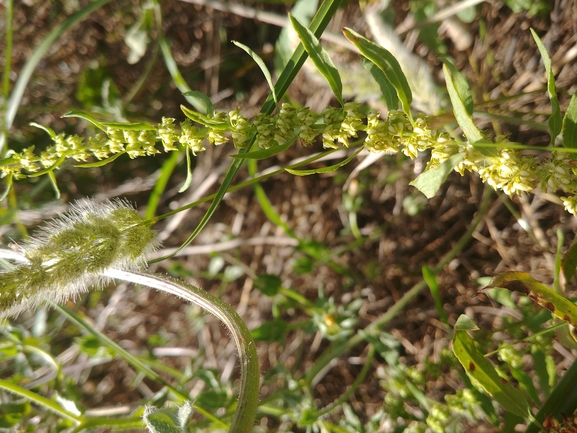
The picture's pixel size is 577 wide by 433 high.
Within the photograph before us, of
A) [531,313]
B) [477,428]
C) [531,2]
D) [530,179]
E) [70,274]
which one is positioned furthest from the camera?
[477,428]

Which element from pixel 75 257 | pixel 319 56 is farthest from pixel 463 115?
pixel 75 257

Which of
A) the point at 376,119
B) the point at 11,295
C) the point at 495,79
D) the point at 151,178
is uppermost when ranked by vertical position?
the point at 495,79

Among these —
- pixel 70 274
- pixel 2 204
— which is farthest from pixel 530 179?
pixel 2 204

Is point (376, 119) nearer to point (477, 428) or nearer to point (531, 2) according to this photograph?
point (531, 2)

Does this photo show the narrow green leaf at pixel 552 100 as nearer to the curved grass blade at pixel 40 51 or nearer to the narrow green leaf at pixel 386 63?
the narrow green leaf at pixel 386 63

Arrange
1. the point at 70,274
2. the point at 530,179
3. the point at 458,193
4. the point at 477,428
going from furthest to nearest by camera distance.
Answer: the point at 458,193, the point at 477,428, the point at 70,274, the point at 530,179

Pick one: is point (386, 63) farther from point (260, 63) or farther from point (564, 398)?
point (564, 398)

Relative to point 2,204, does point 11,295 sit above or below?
above
